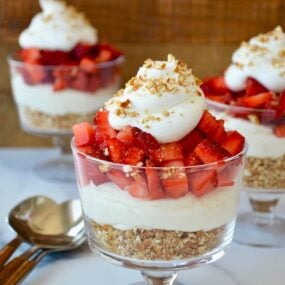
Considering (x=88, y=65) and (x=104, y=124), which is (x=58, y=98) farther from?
(x=104, y=124)

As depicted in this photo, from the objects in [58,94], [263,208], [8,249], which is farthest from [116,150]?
[58,94]

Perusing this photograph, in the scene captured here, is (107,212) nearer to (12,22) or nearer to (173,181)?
(173,181)

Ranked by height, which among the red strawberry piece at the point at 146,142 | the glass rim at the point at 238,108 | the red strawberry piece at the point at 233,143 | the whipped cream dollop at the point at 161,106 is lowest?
the glass rim at the point at 238,108

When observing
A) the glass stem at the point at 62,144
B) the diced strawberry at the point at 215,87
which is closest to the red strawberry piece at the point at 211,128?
the diced strawberry at the point at 215,87

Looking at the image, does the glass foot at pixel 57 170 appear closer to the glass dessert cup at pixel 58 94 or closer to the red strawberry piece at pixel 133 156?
the glass dessert cup at pixel 58 94

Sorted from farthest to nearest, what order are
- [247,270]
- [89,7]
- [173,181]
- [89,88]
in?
[89,7] < [89,88] < [247,270] < [173,181]

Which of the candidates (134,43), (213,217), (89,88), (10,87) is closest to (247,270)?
(213,217)

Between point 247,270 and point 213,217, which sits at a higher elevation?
point 213,217
